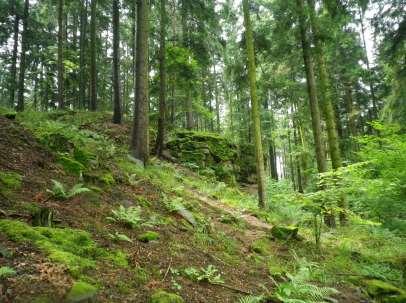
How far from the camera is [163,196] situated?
9.51 metres

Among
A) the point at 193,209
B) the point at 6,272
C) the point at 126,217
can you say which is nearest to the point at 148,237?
the point at 126,217

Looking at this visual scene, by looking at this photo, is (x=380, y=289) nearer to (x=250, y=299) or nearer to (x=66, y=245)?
(x=250, y=299)

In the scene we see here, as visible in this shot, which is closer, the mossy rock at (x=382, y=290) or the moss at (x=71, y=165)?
the mossy rock at (x=382, y=290)

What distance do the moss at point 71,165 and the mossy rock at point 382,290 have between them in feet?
22.4

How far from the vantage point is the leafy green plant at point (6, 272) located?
3875 mm

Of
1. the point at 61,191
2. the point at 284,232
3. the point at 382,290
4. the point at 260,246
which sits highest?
the point at 61,191

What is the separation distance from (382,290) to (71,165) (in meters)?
7.23

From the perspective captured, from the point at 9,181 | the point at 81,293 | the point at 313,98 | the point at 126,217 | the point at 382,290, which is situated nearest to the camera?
the point at 81,293

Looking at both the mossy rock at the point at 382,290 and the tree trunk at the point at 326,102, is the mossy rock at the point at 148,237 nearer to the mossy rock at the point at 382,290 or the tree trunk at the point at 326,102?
the mossy rock at the point at 382,290

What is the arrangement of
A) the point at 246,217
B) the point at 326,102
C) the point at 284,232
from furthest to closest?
the point at 326,102
the point at 246,217
the point at 284,232

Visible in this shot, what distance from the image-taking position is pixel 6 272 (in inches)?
154

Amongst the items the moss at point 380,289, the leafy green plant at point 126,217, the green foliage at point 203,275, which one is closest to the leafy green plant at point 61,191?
the leafy green plant at point 126,217

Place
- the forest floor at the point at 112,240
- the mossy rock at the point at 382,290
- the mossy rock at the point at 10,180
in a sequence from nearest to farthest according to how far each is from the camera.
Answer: the forest floor at the point at 112,240 → the mossy rock at the point at 10,180 → the mossy rock at the point at 382,290

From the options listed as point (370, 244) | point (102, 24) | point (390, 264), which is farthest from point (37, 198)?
point (102, 24)
